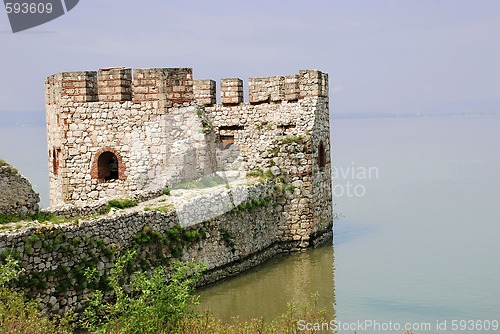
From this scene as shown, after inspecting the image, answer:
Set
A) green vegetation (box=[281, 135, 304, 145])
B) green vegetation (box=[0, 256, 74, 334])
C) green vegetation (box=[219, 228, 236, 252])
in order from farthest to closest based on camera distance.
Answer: green vegetation (box=[281, 135, 304, 145]), green vegetation (box=[219, 228, 236, 252]), green vegetation (box=[0, 256, 74, 334])

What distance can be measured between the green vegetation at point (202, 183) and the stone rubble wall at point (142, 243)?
1026 millimetres

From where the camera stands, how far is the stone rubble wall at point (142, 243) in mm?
12352

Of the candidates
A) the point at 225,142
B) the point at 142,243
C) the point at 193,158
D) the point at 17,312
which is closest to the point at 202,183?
the point at 193,158

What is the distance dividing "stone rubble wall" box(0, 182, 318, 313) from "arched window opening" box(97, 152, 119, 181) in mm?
3567

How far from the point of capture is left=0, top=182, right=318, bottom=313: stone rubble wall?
12352 mm

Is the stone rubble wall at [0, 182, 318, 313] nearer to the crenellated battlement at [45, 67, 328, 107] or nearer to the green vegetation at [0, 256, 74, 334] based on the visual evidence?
the green vegetation at [0, 256, 74, 334]

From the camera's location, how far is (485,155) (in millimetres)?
54219

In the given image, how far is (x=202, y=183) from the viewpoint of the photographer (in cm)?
A: 1844

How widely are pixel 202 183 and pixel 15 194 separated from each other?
586cm

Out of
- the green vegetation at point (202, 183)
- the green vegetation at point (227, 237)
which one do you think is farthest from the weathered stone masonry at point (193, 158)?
the green vegetation at point (202, 183)

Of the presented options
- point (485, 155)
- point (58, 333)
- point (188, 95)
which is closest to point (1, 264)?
point (58, 333)

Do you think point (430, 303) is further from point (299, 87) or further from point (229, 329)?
point (299, 87)

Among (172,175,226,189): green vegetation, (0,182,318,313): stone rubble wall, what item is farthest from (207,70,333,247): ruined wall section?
(172,175,226,189): green vegetation

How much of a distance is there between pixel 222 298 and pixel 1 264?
5.41m
